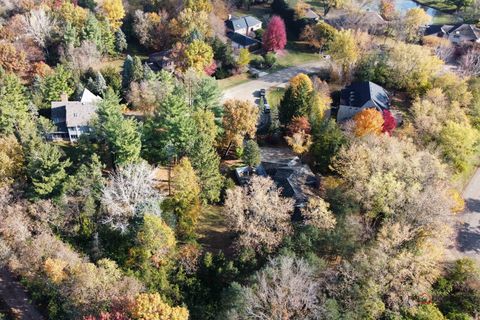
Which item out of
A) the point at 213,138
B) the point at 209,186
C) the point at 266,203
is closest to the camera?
the point at 266,203

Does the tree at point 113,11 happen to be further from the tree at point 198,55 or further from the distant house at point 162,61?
the tree at point 198,55

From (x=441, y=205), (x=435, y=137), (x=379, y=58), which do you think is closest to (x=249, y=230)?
(x=441, y=205)

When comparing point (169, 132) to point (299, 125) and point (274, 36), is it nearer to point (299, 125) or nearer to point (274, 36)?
point (299, 125)

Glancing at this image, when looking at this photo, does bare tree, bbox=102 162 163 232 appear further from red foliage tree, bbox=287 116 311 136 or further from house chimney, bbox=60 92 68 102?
house chimney, bbox=60 92 68 102

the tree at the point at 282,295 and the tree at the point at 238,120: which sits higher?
the tree at the point at 238,120

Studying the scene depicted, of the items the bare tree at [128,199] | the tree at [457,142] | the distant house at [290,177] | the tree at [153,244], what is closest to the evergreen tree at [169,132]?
the bare tree at [128,199]

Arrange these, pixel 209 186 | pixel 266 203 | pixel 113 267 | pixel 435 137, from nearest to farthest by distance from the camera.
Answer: pixel 113 267 → pixel 266 203 → pixel 209 186 → pixel 435 137

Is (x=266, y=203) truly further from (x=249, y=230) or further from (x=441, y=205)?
(x=441, y=205)
